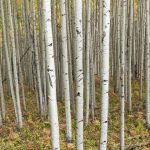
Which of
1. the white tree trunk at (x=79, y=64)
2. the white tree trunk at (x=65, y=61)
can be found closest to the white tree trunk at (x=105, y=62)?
the white tree trunk at (x=79, y=64)

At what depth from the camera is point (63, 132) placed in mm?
6805

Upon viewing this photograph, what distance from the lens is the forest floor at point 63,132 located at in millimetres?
6336

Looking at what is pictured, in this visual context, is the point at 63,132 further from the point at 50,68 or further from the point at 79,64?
the point at 50,68

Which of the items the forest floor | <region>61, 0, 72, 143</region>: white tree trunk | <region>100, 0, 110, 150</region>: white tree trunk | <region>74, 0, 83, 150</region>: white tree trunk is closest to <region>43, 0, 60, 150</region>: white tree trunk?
<region>74, 0, 83, 150</region>: white tree trunk

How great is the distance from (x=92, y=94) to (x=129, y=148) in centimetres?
152

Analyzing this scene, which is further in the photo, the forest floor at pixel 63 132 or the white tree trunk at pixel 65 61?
the forest floor at pixel 63 132

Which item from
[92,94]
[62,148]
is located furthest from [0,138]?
[92,94]

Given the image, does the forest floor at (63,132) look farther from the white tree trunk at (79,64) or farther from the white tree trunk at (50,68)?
the white tree trunk at (50,68)

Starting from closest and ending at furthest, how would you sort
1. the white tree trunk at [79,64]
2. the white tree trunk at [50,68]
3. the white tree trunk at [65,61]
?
1. the white tree trunk at [50,68]
2. the white tree trunk at [79,64]
3. the white tree trunk at [65,61]

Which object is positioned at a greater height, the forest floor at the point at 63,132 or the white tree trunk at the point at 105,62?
the white tree trunk at the point at 105,62

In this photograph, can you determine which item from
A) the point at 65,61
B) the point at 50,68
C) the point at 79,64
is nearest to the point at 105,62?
the point at 79,64

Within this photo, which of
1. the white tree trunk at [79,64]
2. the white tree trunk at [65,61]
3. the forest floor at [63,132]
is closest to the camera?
the white tree trunk at [79,64]

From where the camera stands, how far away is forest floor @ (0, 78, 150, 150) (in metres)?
6.34

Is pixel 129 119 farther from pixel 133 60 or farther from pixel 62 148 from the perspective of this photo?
pixel 133 60
